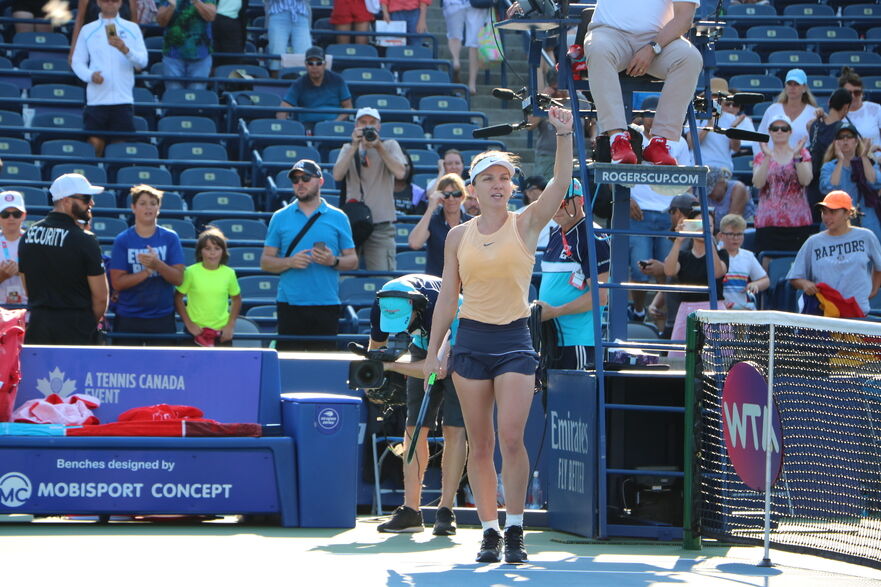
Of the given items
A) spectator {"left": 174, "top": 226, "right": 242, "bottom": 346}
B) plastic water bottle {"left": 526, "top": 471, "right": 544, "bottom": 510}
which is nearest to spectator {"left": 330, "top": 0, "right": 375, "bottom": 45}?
spectator {"left": 174, "top": 226, "right": 242, "bottom": 346}

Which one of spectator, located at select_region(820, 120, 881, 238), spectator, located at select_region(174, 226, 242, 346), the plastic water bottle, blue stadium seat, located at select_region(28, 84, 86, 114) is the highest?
blue stadium seat, located at select_region(28, 84, 86, 114)

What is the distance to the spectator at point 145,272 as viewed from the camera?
35.3ft

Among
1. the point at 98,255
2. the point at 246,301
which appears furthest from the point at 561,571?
the point at 246,301

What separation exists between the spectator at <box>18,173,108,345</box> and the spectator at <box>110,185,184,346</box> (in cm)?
98

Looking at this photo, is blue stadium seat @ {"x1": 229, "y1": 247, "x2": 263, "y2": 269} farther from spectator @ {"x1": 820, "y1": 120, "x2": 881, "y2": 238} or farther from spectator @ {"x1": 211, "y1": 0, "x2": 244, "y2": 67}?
spectator @ {"x1": 820, "y1": 120, "x2": 881, "y2": 238}

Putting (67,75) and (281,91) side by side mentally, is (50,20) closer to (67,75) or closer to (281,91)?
(67,75)

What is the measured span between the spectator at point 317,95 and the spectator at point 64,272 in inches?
234

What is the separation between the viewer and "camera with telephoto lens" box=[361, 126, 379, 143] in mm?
12299

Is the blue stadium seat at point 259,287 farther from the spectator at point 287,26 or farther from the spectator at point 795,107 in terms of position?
the spectator at point 795,107

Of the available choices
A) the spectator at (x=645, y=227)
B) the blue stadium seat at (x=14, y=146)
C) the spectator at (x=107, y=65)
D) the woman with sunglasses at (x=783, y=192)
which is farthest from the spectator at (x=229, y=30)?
the woman with sunglasses at (x=783, y=192)

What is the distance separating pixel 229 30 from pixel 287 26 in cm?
75

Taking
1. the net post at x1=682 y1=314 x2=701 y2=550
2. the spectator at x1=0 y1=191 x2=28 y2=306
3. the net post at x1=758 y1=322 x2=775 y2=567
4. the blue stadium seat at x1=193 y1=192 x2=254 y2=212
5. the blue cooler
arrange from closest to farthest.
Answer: the net post at x1=758 y1=322 x2=775 y2=567 → the net post at x1=682 y1=314 x2=701 y2=550 → the blue cooler → the spectator at x1=0 y1=191 x2=28 y2=306 → the blue stadium seat at x1=193 y1=192 x2=254 y2=212

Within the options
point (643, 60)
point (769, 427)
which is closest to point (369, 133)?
point (643, 60)

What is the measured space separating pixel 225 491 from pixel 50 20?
10.6m
